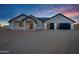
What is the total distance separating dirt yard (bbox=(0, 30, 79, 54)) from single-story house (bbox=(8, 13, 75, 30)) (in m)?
0.07

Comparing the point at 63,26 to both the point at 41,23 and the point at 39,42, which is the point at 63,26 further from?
the point at 39,42

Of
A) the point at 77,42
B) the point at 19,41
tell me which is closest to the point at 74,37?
the point at 77,42

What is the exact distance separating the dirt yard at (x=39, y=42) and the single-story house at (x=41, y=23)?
71mm

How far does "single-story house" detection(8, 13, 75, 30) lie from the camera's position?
6.30 metres

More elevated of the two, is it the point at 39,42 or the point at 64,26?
the point at 64,26

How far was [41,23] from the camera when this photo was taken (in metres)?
6.36

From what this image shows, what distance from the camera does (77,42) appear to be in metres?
6.25

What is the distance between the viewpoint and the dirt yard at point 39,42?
6.25 meters

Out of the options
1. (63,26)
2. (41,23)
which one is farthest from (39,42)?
(63,26)

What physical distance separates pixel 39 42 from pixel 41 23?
1.05ft
